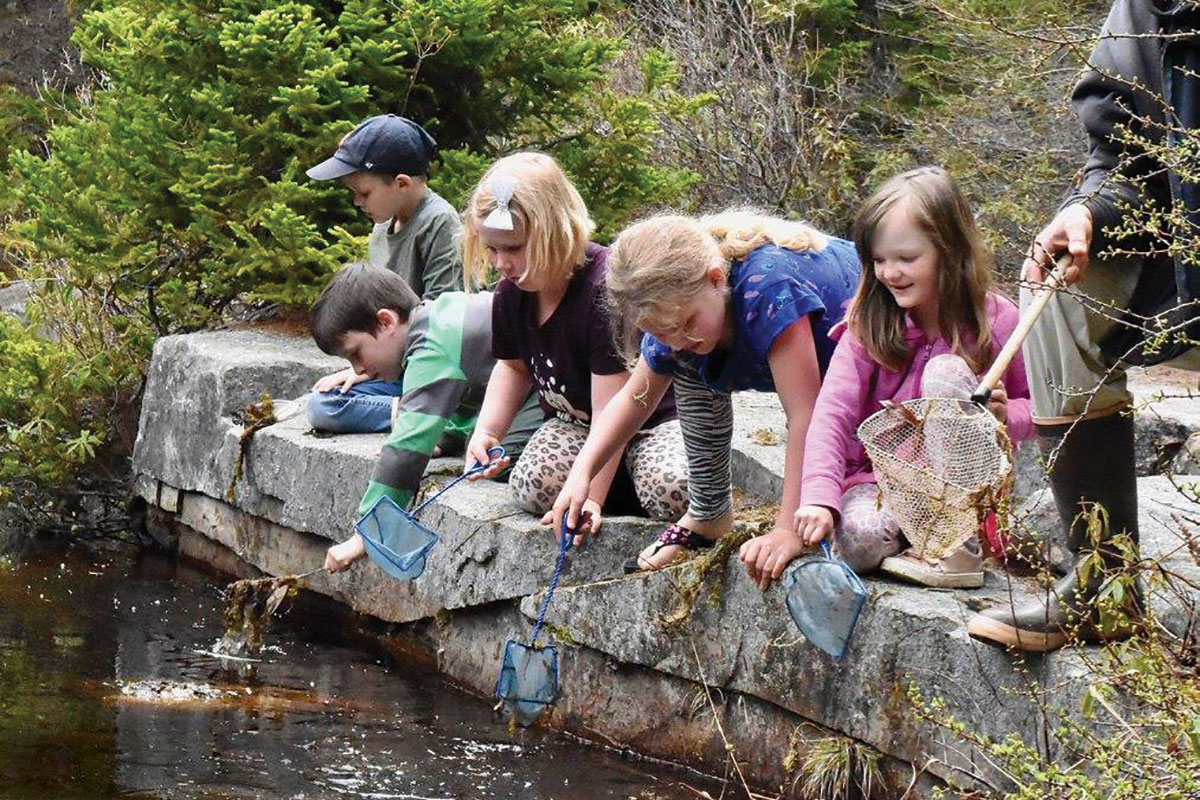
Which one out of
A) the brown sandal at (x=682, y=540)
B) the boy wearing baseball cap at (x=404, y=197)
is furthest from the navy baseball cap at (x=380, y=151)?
the brown sandal at (x=682, y=540)

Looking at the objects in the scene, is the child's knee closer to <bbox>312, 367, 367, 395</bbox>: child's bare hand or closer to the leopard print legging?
the leopard print legging

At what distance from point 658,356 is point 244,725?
149 centimetres

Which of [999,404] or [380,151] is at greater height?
[380,151]

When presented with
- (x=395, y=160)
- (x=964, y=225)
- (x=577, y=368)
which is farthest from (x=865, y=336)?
(x=395, y=160)

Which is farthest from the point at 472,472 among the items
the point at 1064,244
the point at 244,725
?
the point at 1064,244

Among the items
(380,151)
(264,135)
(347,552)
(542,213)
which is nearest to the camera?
(542,213)

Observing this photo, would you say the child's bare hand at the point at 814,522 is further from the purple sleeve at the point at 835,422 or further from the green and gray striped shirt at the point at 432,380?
the green and gray striped shirt at the point at 432,380

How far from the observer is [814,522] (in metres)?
3.70

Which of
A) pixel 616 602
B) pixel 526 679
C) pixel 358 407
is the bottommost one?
pixel 526 679

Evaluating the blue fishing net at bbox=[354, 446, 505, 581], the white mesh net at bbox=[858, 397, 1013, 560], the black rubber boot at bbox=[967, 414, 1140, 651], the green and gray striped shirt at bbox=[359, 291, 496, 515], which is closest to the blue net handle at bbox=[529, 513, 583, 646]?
the blue fishing net at bbox=[354, 446, 505, 581]

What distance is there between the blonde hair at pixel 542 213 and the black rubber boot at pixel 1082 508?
1.68m

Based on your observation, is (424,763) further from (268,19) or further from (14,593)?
(268,19)

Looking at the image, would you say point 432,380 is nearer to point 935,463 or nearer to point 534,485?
point 534,485

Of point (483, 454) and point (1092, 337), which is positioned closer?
point (1092, 337)
